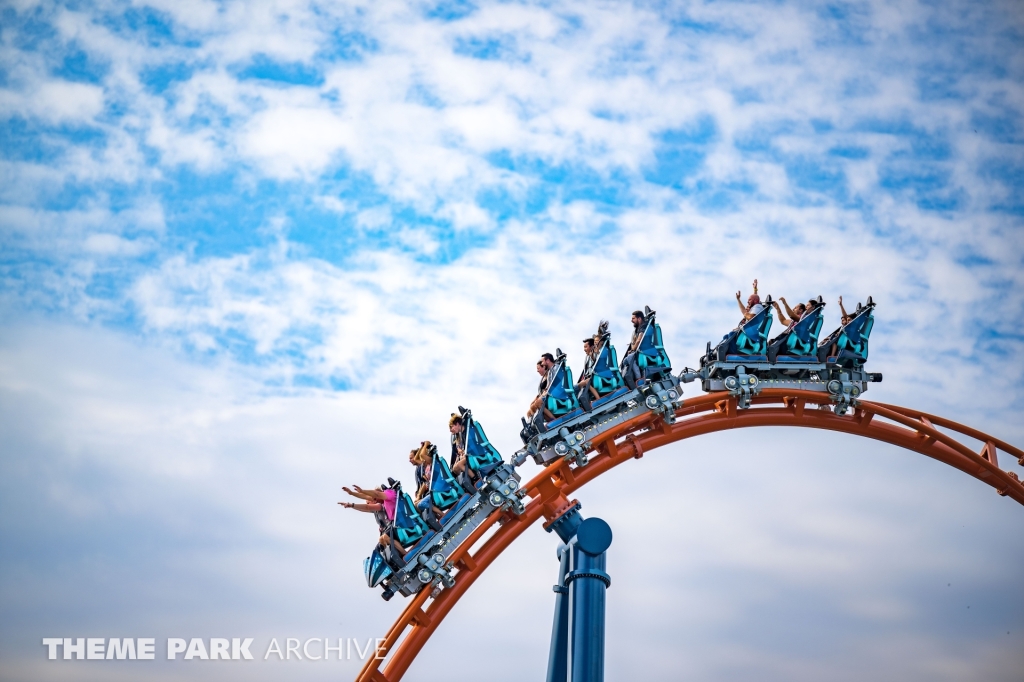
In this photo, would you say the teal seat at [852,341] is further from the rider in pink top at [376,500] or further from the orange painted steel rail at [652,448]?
the rider in pink top at [376,500]

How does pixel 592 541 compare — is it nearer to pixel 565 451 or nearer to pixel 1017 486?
pixel 565 451

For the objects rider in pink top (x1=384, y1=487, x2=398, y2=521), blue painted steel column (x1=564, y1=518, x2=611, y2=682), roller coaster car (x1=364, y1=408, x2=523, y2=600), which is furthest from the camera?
rider in pink top (x1=384, y1=487, x2=398, y2=521)

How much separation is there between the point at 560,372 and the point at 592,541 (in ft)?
5.93

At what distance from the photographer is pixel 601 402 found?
1180 centimetres

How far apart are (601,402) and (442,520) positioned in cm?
208

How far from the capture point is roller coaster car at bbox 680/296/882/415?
39.6ft

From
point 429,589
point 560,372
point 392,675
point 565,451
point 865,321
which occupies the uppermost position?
point 865,321

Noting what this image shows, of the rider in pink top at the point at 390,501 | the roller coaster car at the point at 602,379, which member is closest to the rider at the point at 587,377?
the roller coaster car at the point at 602,379

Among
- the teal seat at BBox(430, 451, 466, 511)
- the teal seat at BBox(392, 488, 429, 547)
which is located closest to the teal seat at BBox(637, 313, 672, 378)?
the teal seat at BBox(430, 451, 466, 511)

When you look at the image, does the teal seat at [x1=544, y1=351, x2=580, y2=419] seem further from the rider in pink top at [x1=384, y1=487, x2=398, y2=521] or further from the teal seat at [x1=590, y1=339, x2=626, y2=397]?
the rider in pink top at [x1=384, y1=487, x2=398, y2=521]

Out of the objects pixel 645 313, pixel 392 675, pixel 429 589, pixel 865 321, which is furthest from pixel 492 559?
pixel 865 321

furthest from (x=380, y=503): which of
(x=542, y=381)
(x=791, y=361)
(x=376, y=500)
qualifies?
(x=791, y=361)

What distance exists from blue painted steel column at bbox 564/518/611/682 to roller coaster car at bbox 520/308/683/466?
2.85 feet

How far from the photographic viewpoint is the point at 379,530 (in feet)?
38.8
